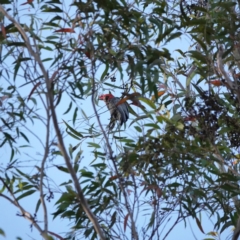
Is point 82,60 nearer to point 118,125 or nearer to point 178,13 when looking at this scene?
point 118,125

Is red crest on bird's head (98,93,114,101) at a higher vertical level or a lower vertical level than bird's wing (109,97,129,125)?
higher

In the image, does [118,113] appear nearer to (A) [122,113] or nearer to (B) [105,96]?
(A) [122,113]

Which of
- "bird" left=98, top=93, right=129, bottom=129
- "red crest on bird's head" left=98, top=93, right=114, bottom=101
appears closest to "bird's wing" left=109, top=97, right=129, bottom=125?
"bird" left=98, top=93, right=129, bottom=129

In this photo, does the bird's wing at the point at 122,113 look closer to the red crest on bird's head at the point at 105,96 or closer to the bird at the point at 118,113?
the bird at the point at 118,113

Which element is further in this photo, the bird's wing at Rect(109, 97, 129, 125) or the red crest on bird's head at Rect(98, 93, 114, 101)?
the red crest on bird's head at Rect(98, 93, 114, 101)

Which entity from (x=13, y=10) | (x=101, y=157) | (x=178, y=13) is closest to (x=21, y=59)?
(x=13, y=10)

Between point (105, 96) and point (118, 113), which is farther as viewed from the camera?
point (105, 96)

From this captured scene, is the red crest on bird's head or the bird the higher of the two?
the red crest on bird's head

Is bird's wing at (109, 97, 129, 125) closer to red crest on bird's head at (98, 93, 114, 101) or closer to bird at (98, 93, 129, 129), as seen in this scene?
bird at (98, 93, 129, 129)

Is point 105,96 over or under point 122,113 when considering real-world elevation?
over

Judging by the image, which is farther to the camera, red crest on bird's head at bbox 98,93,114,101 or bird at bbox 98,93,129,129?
red crest on bird's head at bbox 98,93,114,101

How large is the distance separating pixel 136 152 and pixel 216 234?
0.95m

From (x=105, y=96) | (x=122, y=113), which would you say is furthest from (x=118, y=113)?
(x=105, y=96)

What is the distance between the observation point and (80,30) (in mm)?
2887
